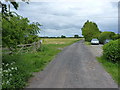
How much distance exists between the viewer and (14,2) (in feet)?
27.2

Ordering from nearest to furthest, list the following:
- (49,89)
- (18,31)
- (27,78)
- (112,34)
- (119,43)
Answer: (49,89) → (27,78) → (18,31) → (119,43) → (112,34)

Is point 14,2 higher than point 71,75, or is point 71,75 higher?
point 14,2

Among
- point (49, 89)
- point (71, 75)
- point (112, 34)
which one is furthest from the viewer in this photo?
point (112, 34)

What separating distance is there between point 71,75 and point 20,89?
2.66 meters

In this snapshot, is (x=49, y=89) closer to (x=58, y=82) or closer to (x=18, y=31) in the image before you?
(x=58, y=82)

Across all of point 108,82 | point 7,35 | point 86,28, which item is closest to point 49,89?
point 108,82

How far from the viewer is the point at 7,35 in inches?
360

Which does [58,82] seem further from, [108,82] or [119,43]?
[119,43]

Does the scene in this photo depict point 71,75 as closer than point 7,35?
Yes

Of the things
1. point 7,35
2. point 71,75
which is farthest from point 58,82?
point 7,35

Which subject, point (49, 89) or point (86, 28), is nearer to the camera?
point (49, 89)

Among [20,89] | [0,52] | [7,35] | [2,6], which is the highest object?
[2,6]

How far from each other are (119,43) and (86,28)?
162 feet

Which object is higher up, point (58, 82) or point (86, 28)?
point (86, 28)
